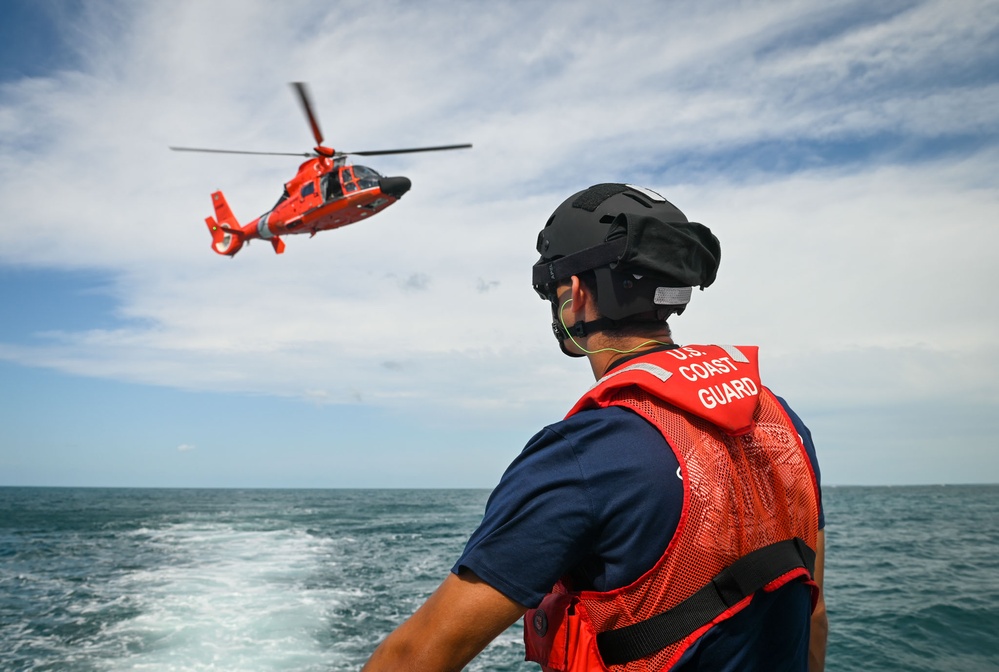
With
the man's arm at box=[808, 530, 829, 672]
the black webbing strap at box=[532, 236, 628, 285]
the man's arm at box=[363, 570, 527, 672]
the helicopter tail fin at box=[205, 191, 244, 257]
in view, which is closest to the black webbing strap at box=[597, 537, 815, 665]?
the man's arm at box=[363, 570, 527, 672]

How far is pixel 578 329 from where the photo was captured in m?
1.95

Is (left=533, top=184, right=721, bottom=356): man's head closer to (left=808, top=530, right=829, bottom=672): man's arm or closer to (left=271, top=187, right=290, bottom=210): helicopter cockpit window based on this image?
(left=808, top=530, right=829, bottom=672): man's arm

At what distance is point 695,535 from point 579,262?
29.7 inches

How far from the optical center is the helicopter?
2112cm

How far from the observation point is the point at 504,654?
10.2 metres

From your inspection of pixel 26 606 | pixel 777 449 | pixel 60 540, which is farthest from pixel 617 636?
pixel 60 540

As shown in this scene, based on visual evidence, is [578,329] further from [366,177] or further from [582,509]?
[366,177]

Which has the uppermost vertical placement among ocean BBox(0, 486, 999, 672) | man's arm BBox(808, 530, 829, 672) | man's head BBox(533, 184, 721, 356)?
A: man's head BBox(533, 184, 721, 356)

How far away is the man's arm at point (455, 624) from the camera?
1454mm

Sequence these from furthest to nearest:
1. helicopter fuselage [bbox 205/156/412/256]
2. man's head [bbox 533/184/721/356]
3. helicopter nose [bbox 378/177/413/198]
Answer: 1. helicopter fuselage [bbox 205/156/412/256]
2. helicopter nose [bbox 378/177/413/198]
3. man's head [bbox 533/184/721/356]


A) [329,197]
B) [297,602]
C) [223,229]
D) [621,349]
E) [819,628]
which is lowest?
[297,602]

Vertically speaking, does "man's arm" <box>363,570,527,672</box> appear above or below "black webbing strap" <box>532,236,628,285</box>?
below

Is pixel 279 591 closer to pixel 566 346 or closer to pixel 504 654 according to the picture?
pixel 504 654

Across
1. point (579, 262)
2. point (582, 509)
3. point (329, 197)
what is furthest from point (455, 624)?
point (329, 197)
